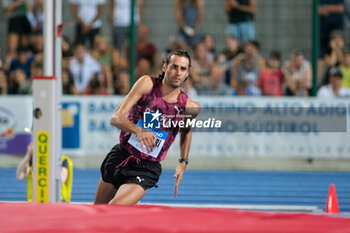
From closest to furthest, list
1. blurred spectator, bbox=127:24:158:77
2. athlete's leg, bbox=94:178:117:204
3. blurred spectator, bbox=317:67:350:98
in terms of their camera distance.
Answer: athlete's leg, bbox=94:178:117:204
blurred spectator, bbox=317:67:350:98
blurred spectator, bbox=127:24:158:77

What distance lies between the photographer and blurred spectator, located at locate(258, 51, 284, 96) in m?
11.9

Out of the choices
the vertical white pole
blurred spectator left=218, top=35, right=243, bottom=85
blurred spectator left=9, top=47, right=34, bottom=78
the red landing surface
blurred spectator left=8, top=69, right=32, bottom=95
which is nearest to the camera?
the red landing surface

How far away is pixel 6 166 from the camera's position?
12.4 meters

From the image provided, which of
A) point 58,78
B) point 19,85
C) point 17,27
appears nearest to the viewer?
point 58,78

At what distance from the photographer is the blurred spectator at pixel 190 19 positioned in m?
12.8

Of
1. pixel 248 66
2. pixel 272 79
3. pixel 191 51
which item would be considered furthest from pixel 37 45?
pixel 272 79

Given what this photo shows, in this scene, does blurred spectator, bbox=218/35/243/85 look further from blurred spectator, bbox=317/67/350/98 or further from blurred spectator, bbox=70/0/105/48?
blurred spectator, bbox=70/0/105/48

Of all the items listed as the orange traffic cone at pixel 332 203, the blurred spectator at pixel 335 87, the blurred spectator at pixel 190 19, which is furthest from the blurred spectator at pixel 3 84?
the orange traffic cone at pixel 332 203

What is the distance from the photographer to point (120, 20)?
1241 centimetres

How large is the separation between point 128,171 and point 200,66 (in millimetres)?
7231

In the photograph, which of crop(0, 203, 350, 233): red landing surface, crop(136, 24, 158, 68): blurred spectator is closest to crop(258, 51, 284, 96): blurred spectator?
crop(136, 24, 158, 68): blurred spectator

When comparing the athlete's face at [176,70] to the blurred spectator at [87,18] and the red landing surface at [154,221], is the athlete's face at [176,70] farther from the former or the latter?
the blurred spectator at [87,18]

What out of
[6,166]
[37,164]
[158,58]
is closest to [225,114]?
[158,58]

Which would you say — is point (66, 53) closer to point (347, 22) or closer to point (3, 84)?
point (3, 84)
